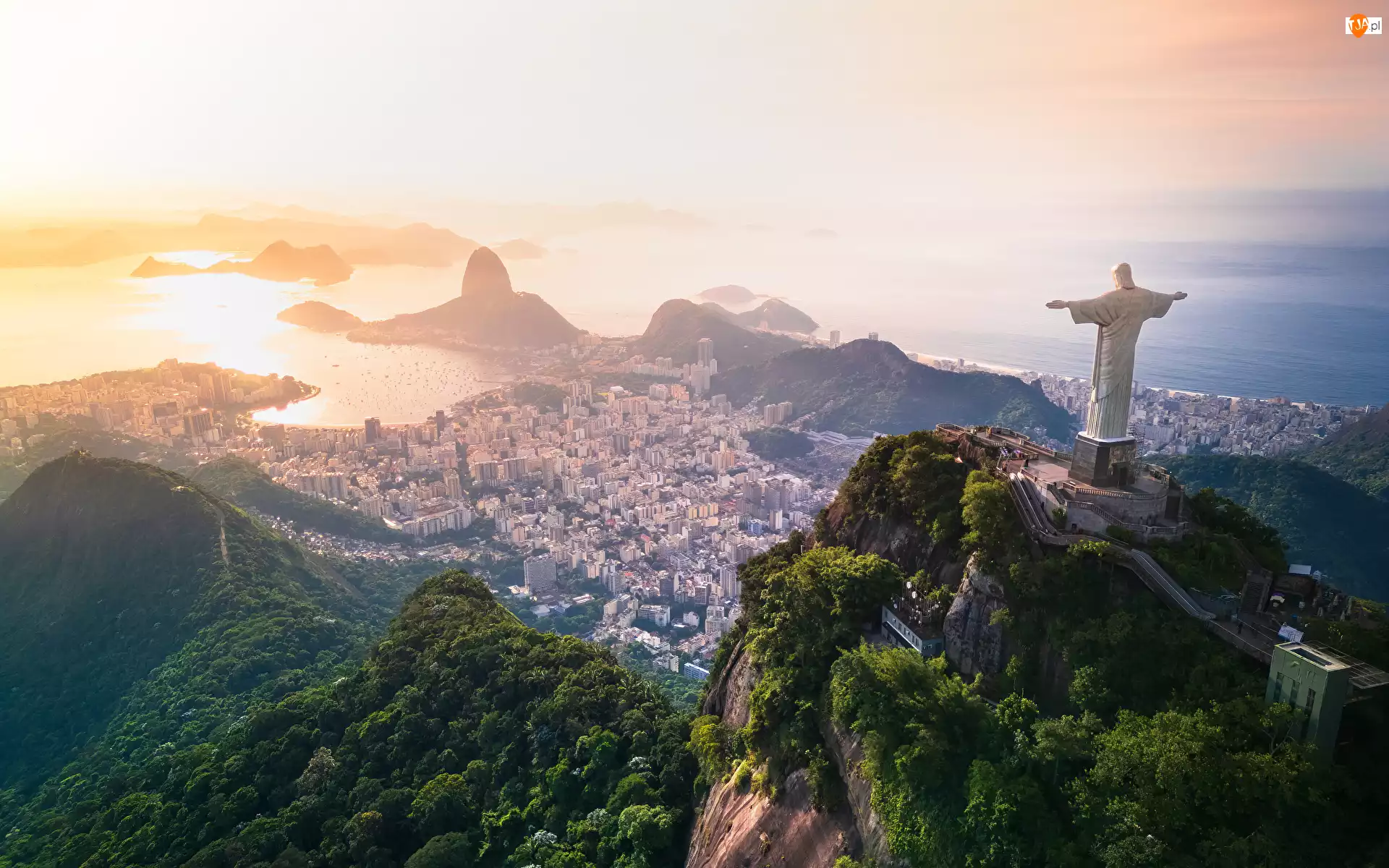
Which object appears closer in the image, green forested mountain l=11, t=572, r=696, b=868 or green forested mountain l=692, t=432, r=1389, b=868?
green forested mountain l=692, t=432, r=1389, b=868

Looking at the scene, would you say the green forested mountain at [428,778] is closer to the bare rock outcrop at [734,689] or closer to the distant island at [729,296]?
the bare rock outcrop at [734,689]

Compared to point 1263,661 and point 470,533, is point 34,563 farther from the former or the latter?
point 1263,661

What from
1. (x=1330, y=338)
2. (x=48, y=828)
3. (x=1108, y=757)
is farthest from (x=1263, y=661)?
(x=1330, y=338)

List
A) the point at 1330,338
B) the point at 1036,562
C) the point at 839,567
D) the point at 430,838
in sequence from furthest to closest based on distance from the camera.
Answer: the point at 1330,338
the point at 430,838
the point at 839,567
the point at 1036,562

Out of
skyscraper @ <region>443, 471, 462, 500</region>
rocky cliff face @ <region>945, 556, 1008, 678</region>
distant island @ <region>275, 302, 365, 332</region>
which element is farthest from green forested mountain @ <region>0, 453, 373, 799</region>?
distant island @ <region>275, 302, 365, 332</region>

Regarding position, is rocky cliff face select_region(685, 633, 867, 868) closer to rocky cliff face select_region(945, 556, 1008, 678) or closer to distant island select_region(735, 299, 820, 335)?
rocky cliff face select_region(945, 556, 1008, 678)
